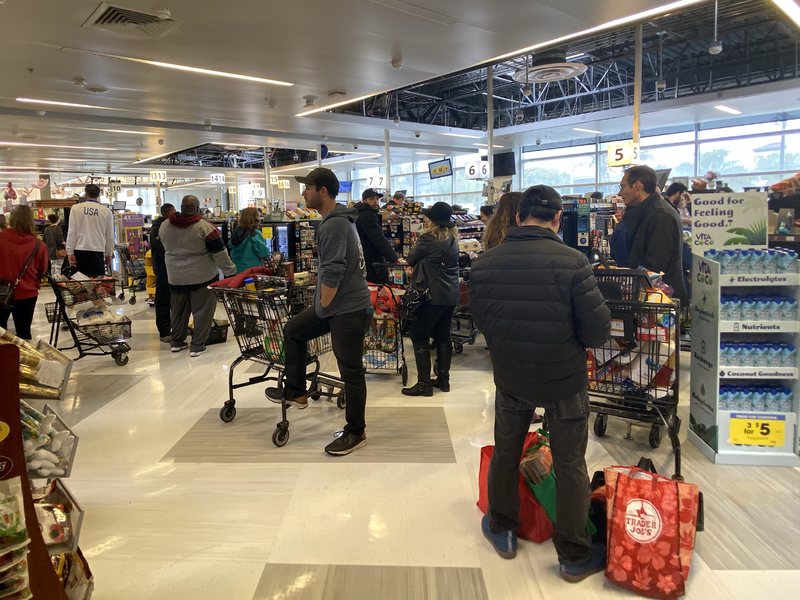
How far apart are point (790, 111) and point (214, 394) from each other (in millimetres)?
15779

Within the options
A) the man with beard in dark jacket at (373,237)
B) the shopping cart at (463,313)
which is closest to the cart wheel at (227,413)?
the man with beard in dark jacket at (373,237)

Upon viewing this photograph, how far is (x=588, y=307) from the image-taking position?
2051mm

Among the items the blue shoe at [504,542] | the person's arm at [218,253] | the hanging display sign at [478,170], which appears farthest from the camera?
the hanging display sign at [478,170]

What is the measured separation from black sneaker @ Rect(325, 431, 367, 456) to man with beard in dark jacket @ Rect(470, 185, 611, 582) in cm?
131

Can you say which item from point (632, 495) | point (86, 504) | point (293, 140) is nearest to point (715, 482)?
point (632, 495)

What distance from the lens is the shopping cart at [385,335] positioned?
4.72 m

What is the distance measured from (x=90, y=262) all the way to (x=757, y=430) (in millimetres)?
7681

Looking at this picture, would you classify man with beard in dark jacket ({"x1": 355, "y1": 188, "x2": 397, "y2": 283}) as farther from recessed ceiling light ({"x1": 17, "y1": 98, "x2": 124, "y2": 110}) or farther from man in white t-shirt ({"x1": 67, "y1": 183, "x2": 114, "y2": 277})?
recessed ceiling light ({"x1": 17, "y1": 98, "x2": 124, "y2": 110})

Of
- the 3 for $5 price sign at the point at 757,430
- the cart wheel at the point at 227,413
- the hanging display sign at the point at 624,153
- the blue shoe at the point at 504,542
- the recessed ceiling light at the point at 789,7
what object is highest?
the recessed ceiling light at the point at 789,7

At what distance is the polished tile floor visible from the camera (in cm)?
219

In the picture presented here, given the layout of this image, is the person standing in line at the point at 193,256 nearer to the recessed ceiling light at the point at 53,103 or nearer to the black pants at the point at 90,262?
the black pants at the point at 90,262

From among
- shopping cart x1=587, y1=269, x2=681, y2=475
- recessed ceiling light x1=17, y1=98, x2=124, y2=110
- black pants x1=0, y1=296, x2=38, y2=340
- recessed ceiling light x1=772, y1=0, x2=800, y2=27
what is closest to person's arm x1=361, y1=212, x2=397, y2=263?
shopping cart x1=587, y1=269, x2=681, y2=475

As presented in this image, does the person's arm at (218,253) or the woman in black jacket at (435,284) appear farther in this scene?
the person's arm at (218,253)

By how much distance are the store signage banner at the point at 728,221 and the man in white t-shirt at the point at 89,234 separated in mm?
6757
